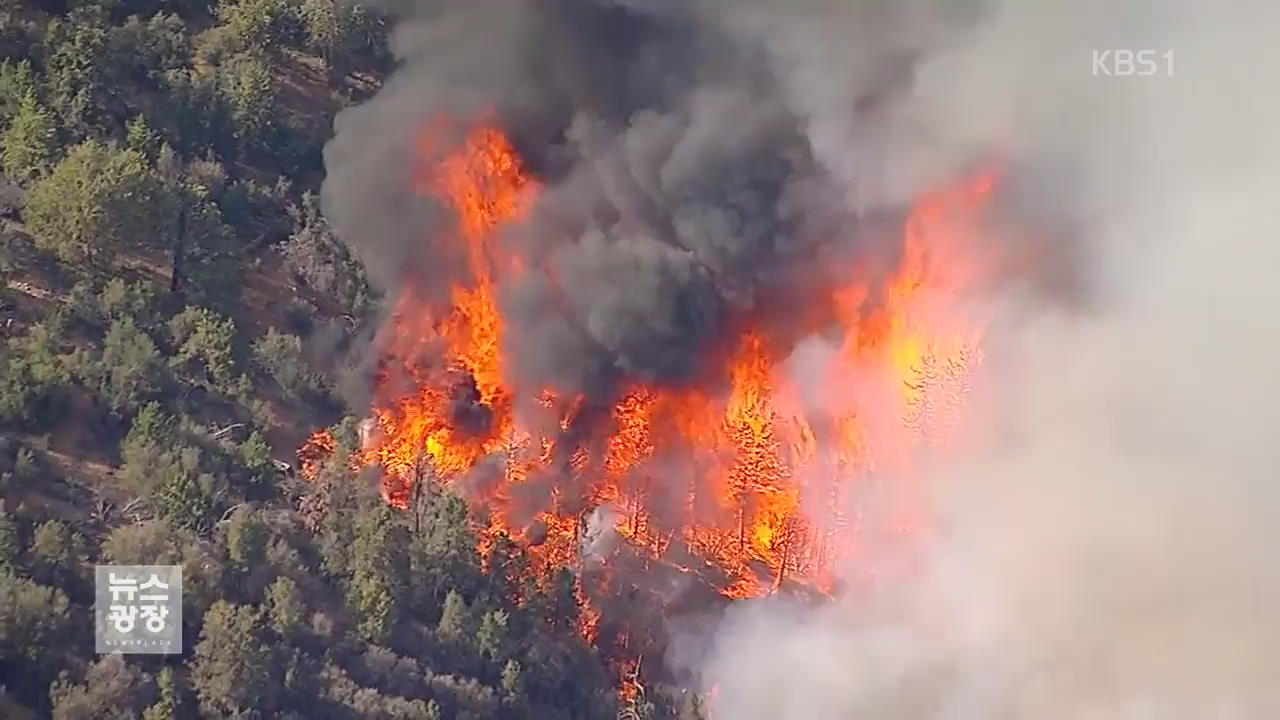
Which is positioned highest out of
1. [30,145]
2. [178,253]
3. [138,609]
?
[30,145]

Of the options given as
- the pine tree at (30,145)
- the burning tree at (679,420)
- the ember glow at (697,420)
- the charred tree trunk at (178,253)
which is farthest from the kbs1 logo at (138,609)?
the pine tree at (30,145)

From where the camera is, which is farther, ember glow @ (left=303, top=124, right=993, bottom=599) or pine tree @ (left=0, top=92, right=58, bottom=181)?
pine tree @ (left=0, top=92, right=58, bottom=181)

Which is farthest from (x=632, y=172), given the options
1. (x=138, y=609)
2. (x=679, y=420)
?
(x=138, y=609)

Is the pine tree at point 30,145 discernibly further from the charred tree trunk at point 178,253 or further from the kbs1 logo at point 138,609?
the kbs1 logo at point 138,609

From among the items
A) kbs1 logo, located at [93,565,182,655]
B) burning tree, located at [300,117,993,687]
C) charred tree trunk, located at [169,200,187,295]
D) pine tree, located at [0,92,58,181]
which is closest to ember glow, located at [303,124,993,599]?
burning tree, located at [300,117,993,687]

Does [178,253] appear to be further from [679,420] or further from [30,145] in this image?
[679,420]

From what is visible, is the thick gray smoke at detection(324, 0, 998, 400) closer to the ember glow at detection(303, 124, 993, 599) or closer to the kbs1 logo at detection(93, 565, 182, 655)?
the ember glow at detection(303, 124, 993, 599)
